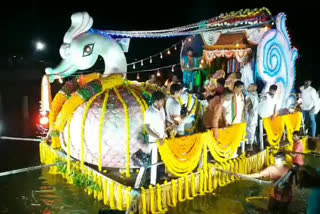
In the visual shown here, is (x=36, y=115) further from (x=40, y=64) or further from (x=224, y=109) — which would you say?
(x=40, y=64)

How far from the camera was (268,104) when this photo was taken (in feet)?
28.7

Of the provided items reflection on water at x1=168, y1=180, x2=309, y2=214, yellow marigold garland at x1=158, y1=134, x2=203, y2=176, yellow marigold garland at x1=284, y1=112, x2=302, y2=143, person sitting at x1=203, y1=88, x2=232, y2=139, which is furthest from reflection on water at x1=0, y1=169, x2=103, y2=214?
yellow marigold garland at x1=284, y1=112, x2=302, y2=143

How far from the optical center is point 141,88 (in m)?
7.74

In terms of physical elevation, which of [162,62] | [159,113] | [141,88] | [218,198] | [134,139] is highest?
[162,62]

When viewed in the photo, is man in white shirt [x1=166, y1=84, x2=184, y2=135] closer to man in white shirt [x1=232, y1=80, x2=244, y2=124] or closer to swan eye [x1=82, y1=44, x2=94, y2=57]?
man in white shirt [x1=232, y1=80, x2=244, y2=124]

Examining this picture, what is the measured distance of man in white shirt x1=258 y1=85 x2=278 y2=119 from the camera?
8.73m

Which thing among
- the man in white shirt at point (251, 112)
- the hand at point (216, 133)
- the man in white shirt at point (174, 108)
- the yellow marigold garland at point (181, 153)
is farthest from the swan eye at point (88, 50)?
the man in white shirt at point (251, 112)

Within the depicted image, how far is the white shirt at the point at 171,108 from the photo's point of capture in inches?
275

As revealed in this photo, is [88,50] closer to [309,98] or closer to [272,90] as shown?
[272,90]

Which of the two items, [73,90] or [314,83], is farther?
[314,83]

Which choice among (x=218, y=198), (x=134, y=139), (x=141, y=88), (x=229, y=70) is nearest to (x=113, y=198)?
(x=134, y=139)

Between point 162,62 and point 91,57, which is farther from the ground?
point 162,62

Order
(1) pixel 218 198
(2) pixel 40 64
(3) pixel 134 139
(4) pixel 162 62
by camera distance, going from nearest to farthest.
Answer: (1) pixel 218 198 → (3) pixel 134 139 → (4) pixel 162 62 → (2) pixel 40 64

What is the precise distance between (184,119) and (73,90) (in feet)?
9.00
